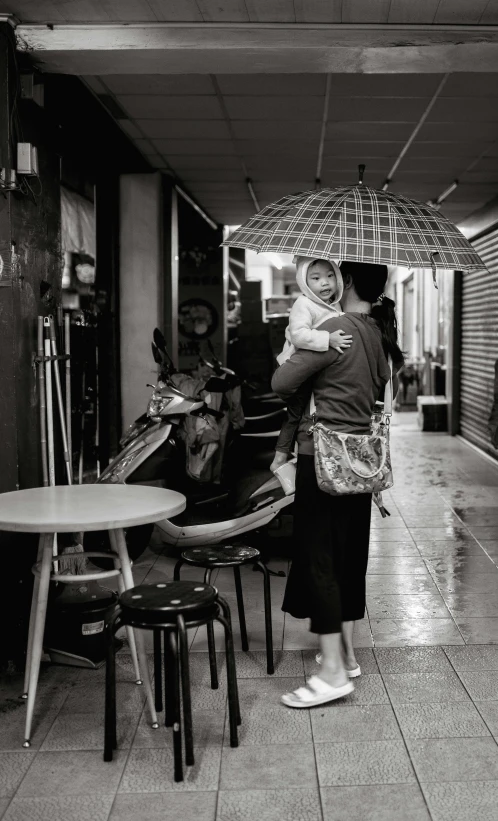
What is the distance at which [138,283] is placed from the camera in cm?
886

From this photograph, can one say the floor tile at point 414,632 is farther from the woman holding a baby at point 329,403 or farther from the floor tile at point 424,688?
the woman holding a baby at point 329,403

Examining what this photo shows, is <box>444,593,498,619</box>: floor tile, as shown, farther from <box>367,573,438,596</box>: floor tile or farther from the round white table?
the round white table

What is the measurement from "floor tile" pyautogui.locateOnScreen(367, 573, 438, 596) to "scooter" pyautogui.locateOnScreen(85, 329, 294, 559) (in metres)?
0.72

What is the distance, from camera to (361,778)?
2.86 meters

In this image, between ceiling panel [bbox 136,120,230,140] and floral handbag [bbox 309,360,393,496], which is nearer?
floral handbag [bbox 309,360,393,496]

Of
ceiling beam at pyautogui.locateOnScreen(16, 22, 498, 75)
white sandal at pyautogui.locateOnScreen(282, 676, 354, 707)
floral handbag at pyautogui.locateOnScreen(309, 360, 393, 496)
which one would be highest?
ceiling beam at pyautogui.locateOnScreen(16, 22, 498, 75)

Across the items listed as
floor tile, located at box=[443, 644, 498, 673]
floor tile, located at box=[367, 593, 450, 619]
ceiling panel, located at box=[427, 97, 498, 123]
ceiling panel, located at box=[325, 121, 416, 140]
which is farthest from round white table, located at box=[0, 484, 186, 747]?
ceiling panel, located at box=[325, 121, 416, 140]

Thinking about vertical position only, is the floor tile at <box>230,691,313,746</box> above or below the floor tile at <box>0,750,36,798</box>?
above

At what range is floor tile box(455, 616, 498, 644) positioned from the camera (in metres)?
4.21

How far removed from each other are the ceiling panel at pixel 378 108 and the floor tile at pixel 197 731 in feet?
15.5

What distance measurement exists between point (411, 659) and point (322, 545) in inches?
37.3

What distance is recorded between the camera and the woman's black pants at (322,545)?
3.39m

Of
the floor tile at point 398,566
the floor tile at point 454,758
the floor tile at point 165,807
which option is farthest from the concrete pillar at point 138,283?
the floor tile at point 165,807

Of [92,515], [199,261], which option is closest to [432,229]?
[92,515]
